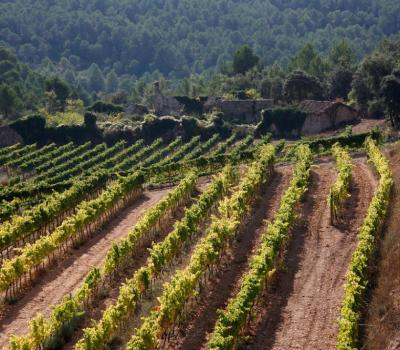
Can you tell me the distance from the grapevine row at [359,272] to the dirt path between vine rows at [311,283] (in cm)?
114

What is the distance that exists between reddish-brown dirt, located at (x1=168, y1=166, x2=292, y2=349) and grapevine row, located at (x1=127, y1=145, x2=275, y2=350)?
631 mm

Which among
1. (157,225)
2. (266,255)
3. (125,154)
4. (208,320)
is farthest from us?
(125,154)

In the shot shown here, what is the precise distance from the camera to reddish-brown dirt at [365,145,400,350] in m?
26.7

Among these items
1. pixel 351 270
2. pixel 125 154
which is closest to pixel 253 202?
pixel 351 270

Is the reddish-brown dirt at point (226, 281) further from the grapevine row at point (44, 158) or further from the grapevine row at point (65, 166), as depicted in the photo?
the grapevine row at point (44, 158)

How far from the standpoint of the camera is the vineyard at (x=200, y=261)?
29047 millimetres

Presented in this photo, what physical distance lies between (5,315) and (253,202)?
20242mm

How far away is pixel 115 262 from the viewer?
35.7 m

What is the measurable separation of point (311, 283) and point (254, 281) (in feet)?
15.1

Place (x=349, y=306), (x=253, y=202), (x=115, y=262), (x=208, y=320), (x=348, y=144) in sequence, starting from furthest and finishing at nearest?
(x=348, y=144) < (x=253, y=202) < (x=115, y=262) < (x=208, y=320) < (x=349, y=306)

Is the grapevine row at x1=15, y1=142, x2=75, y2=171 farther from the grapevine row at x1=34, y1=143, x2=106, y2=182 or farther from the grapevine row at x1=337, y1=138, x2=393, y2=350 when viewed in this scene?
the grapevine row at x1=337, y1=138, x2=393, y2=350

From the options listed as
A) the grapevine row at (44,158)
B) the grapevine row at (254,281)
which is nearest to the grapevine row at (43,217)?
the grapevine row at (254,281)

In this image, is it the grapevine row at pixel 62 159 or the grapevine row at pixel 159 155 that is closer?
the grapevine row at pixel 159 155

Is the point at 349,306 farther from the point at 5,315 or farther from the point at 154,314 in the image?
the point at 5,315
